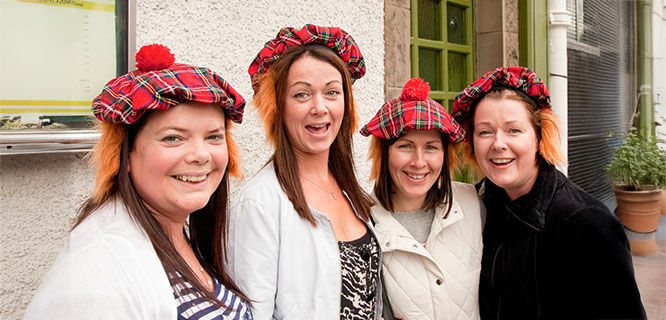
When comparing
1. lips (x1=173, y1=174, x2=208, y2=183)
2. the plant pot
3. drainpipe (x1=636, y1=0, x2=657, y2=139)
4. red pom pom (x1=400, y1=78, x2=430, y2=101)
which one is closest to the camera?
lips (x1=173, y1=174, x2=208, y2=183)

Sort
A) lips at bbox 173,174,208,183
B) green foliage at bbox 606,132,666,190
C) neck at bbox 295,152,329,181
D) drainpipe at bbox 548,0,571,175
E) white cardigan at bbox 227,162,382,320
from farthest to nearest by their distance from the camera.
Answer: green foliage at bbox 606,132,666,190, drainpipe at bbox 548,0,571,175, neck at bbox 295,152,329,181, white cardigan at bbox 227,162,382,320, lips at bbox 173,174,208,183

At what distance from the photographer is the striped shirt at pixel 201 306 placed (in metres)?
1.35

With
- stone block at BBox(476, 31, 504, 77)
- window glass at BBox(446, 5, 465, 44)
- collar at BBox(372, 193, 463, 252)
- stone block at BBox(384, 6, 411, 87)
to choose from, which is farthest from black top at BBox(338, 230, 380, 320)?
stone block at BBox(476, 31, 504, 77)

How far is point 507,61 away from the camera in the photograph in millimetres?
5121

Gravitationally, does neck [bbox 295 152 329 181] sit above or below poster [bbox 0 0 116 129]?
below

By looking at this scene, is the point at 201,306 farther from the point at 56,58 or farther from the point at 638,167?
the point at 638,167

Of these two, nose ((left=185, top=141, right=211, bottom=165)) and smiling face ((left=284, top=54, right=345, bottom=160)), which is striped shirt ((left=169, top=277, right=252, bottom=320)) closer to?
nose ((left=185, top=141, right=211, bottom=165))

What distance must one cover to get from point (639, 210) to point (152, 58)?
6.18 meters

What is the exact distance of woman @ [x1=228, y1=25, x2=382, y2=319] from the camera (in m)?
1.78

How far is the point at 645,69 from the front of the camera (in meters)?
6.94

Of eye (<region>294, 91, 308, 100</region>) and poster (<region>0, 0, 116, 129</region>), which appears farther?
eye (<region>294, 91, 308, 100</region>)

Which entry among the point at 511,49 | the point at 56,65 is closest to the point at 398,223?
the point at 56,65

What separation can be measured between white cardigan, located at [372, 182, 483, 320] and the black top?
0.46 feet

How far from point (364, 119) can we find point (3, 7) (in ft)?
7.39
